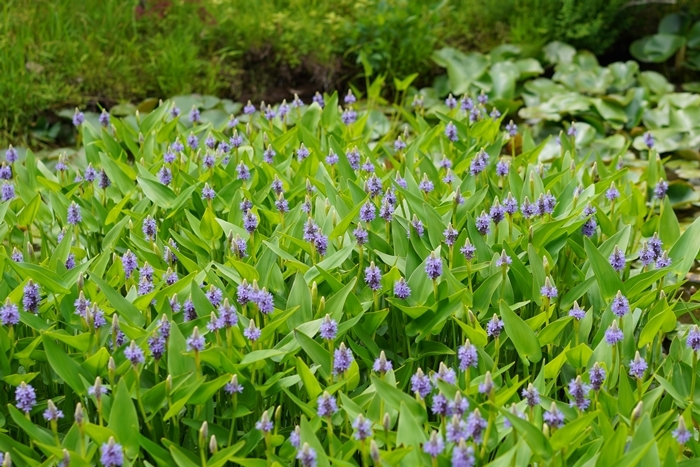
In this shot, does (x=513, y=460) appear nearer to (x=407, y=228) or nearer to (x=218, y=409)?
(x=218, y=409)

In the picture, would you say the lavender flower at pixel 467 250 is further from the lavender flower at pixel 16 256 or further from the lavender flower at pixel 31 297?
the lavender flower at pixel 16 256

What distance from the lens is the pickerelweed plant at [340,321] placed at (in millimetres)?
2020

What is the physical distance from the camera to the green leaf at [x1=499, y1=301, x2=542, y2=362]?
2322mm

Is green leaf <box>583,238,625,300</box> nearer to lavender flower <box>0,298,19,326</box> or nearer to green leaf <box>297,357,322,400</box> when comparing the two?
green leaf <box>297,357,322,400</box>

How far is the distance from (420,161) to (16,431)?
6.05 ft

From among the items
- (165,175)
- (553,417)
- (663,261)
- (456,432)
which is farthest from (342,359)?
(165,175)

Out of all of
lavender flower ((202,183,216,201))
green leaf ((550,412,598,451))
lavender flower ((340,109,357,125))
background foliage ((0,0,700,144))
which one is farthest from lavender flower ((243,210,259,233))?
background foliage ((0,0,700,144))

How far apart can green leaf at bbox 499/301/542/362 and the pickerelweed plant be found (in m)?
0.01

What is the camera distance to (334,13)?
6.54 metres

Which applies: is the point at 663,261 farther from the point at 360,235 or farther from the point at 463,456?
the point at 463,456

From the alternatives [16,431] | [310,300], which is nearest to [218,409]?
[310,300]

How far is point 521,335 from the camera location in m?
2.36

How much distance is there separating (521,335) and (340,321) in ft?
1.83

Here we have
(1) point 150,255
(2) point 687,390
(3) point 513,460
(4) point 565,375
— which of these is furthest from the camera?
(1) point 150,255
